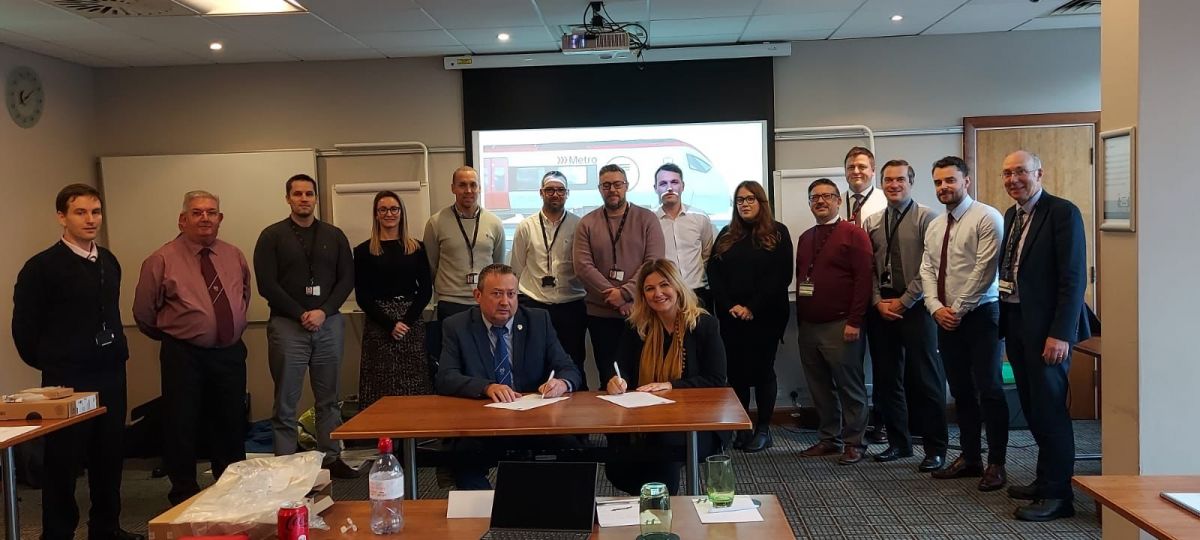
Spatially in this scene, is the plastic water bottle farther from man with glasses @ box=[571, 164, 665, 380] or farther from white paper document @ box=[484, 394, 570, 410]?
man with glasses @ box=[571, 164, 665, 380]

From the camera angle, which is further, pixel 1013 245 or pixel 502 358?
pixel 1013 245

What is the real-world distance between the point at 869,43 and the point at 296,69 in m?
4.26

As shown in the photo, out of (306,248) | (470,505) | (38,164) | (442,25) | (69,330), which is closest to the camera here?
(470,505)

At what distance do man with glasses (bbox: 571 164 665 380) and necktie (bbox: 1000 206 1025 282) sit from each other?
1814mm

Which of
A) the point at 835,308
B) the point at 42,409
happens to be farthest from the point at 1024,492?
the point at 42,409

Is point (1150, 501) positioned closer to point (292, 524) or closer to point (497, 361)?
point (292, 524)

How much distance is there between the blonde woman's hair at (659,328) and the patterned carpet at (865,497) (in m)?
0.98

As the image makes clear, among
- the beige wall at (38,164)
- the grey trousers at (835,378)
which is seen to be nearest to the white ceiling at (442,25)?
the beige wall at (38,164)

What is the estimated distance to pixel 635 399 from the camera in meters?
3.03

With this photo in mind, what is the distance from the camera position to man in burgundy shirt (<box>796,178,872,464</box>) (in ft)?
15.1

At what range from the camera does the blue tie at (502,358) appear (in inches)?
131

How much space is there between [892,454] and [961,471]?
45cm

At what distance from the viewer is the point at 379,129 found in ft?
20.0

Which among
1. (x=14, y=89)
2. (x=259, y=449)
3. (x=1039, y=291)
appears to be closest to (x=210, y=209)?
(x=259, y=449)
